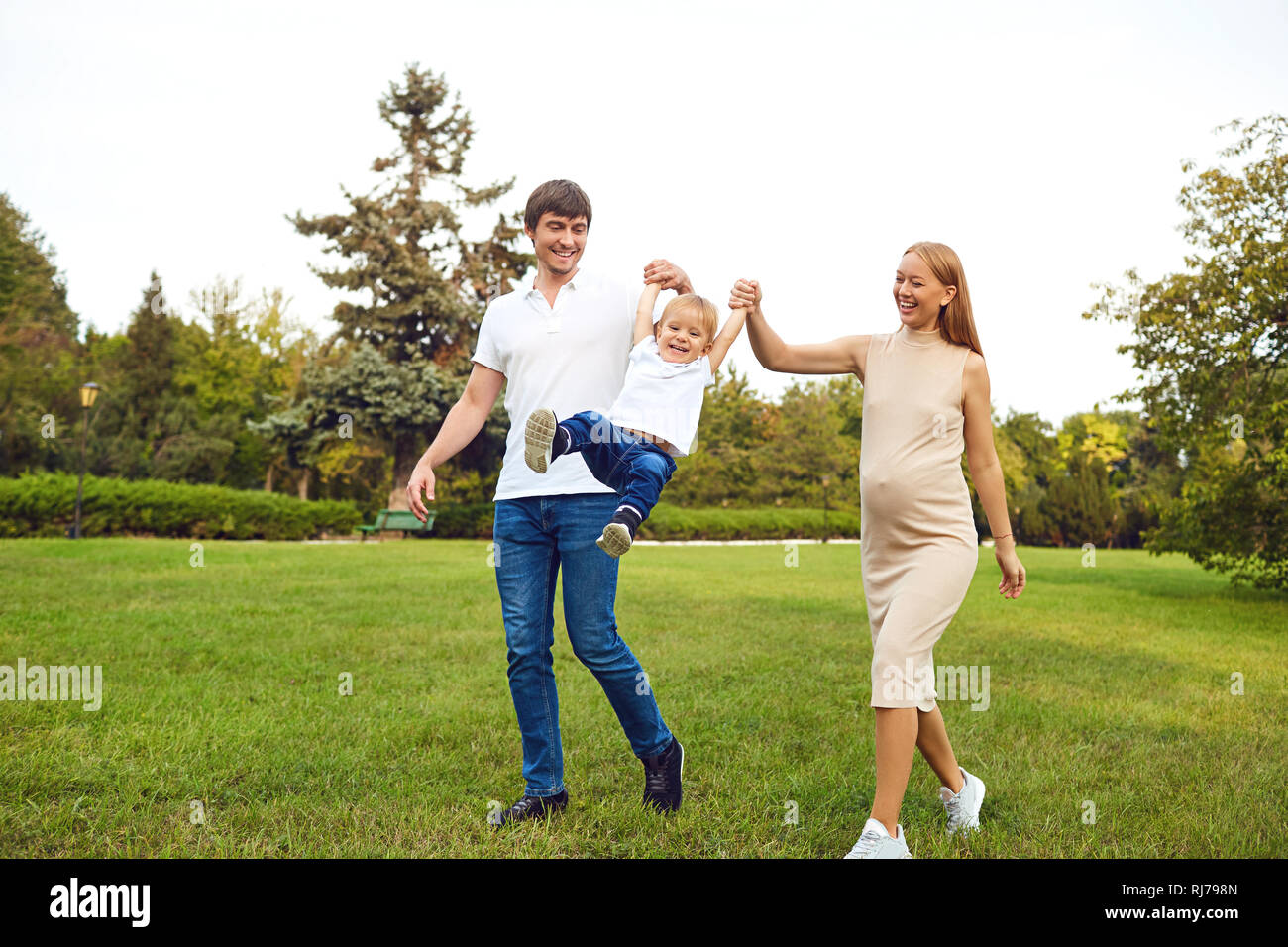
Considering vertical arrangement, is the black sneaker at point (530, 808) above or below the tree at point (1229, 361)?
below

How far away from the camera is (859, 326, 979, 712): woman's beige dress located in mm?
3057

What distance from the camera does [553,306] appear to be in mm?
→ 3426

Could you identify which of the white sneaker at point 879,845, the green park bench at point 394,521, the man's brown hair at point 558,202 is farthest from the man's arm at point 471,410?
the green park bench at point 394,521

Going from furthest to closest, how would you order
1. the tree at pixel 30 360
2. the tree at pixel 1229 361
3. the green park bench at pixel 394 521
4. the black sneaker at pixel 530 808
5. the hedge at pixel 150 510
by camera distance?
the tree at pixel 30 360 → the green park bench at pixel 394 521 → the hedge at pixel 150 510 → the tree at pixel 1229 361 → the black sneaker at pixel 530 808

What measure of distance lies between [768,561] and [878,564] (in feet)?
53.9

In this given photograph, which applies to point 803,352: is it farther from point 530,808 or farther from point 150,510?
point 150,510

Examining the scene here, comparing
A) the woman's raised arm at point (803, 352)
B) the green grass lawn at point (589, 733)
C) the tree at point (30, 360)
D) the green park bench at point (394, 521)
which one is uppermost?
the tree at point (30, 360)

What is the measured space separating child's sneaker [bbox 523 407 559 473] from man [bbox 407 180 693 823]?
26 cm

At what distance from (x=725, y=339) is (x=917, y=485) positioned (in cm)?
83

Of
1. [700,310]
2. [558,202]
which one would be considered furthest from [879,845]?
[558,202]

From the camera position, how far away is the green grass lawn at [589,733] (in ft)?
11.1

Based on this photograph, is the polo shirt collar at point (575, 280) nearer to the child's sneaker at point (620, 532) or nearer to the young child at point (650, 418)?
the young child at point (650, 418)

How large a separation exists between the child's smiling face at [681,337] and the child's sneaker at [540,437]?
45cm

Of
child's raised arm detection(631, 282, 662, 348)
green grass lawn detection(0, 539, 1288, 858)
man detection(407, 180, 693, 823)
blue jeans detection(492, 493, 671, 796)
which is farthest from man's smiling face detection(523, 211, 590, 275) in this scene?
green grass lawn detection(0, 539, 1288, 858)
